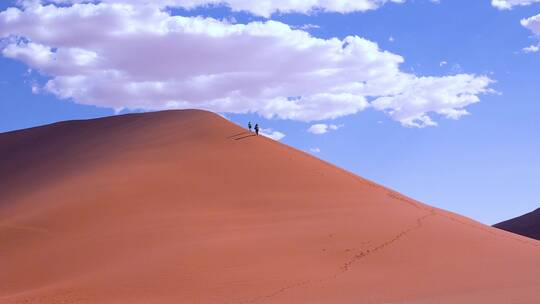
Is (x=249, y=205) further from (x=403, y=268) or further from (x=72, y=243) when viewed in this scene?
(x=403, y=268)

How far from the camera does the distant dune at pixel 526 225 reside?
62.6 meters

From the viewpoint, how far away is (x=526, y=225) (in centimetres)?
6519

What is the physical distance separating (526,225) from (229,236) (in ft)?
168

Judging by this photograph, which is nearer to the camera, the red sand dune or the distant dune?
the red sand dune

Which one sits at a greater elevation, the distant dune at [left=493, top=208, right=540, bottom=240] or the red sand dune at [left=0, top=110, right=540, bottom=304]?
the distant dune at [left=493, top=208, right=540, bottom=240]

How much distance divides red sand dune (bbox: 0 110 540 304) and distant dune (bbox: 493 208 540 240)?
121 feet

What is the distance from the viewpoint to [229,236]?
2078 centimetres

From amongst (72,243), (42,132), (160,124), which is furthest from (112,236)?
(42,132)

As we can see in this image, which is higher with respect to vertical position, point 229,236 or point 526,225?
point 526,225

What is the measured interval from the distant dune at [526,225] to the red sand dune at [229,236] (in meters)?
36.7

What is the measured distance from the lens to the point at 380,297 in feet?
49.9

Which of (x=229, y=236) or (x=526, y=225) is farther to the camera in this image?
(x=526, y=225)

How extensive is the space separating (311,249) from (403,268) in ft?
9.17

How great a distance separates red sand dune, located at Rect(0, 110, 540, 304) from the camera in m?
16.5
